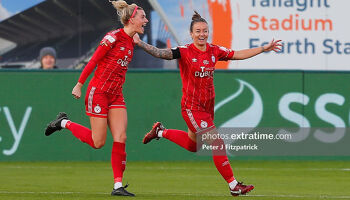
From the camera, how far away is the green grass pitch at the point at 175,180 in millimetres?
9258

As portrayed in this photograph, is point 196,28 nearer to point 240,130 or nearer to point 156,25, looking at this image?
point 240,130

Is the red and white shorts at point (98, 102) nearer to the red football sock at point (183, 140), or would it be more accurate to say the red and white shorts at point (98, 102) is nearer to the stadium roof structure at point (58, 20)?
the red football sock at point (183, 140)

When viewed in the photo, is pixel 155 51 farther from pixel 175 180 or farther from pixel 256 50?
pixel 175 180

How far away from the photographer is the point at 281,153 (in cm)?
1498

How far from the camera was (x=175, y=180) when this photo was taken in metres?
11.5

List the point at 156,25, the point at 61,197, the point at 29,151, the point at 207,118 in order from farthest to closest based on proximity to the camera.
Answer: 1. the point at 156,25
2. the point at 29,151
3. the point at 207,118
4. the point at 61,197

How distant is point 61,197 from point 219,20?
366 inches

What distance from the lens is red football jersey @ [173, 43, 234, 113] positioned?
922 cm

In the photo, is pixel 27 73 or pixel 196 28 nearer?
pixel 196 28

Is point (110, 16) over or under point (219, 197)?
over

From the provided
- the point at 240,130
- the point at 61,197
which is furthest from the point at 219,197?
the point at 240,130

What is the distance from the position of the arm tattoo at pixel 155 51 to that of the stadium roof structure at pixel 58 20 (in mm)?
7304

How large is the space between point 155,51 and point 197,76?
54 centimetres

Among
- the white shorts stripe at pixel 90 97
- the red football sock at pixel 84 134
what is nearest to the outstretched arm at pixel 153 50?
the white shorts stripe at pixel 90 97
